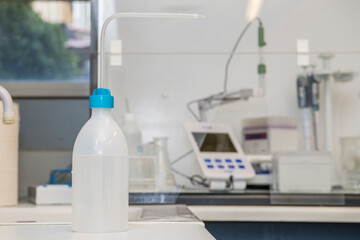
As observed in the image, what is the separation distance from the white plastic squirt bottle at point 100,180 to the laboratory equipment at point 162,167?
2.93 ft

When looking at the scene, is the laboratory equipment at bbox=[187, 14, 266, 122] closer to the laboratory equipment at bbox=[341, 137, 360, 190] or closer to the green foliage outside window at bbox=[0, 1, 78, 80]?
the laboratory equipment at bbox=[341, 137, 360, 190]

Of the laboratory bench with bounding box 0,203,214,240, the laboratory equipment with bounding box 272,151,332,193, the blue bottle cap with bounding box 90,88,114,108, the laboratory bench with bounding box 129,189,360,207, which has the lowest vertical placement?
the laboratory bench with bounding box 129,189,360,207

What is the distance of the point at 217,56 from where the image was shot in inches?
79.4

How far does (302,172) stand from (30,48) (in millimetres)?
1655

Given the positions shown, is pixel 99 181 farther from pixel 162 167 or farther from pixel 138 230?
pixel 162 167

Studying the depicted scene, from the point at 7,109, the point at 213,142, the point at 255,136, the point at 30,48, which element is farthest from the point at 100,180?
the point at 30,48

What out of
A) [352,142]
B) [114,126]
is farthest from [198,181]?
[114,126]

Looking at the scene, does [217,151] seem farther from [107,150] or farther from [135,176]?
[107,150]

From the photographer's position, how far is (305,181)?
1.71 metres

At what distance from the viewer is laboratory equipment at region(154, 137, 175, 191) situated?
1.70 metres

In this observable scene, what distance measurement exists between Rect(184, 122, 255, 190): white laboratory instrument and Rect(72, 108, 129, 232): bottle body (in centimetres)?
98

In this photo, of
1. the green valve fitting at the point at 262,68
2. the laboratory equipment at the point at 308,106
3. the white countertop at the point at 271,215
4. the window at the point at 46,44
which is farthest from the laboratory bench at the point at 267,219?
the window at the point at 46,44

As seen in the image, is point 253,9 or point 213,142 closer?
point 213,142

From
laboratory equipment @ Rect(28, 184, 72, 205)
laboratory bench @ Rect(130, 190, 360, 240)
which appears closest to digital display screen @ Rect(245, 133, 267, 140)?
laboratory bench @ Rect(130, 190, 360, 240)
